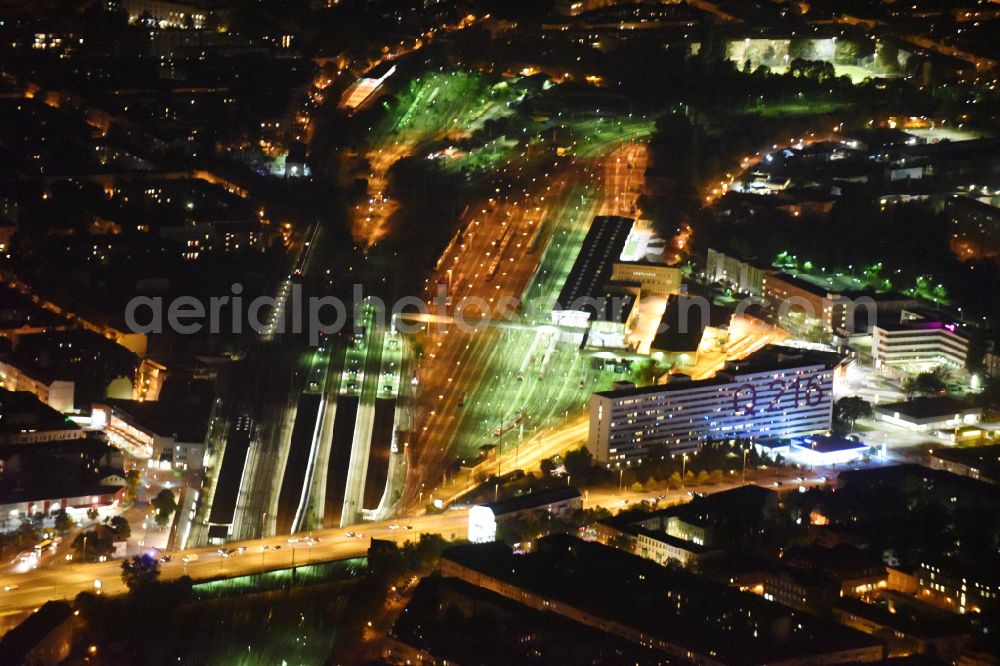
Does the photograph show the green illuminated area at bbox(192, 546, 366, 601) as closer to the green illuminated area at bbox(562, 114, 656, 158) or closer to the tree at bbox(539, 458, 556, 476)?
the tree at bbox(539, 458, 556, 476)

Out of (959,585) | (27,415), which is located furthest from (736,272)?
(959,585)

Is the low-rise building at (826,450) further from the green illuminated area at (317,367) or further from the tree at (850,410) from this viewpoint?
the green illuminated area at (317,367)

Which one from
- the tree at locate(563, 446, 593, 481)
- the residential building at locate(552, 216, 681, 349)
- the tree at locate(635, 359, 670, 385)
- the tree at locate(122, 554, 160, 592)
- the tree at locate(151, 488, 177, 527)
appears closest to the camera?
the tree at locate(122, 554, 160, 592)

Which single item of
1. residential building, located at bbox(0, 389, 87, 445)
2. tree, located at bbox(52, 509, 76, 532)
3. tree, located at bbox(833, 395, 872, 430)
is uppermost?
tree, located at bbox(833, 395, 872, 430)

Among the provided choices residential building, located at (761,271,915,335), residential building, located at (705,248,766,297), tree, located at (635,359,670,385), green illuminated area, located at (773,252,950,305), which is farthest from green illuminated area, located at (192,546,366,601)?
green illuminated area, located at (773,252,950,305)

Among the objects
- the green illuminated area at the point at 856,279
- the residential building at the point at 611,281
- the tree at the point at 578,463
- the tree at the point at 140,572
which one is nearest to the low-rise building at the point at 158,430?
the tree at the point at 140,572

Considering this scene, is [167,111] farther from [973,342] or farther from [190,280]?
[973,342]

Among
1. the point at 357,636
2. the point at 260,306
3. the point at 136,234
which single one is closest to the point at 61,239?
the point at 136,234
